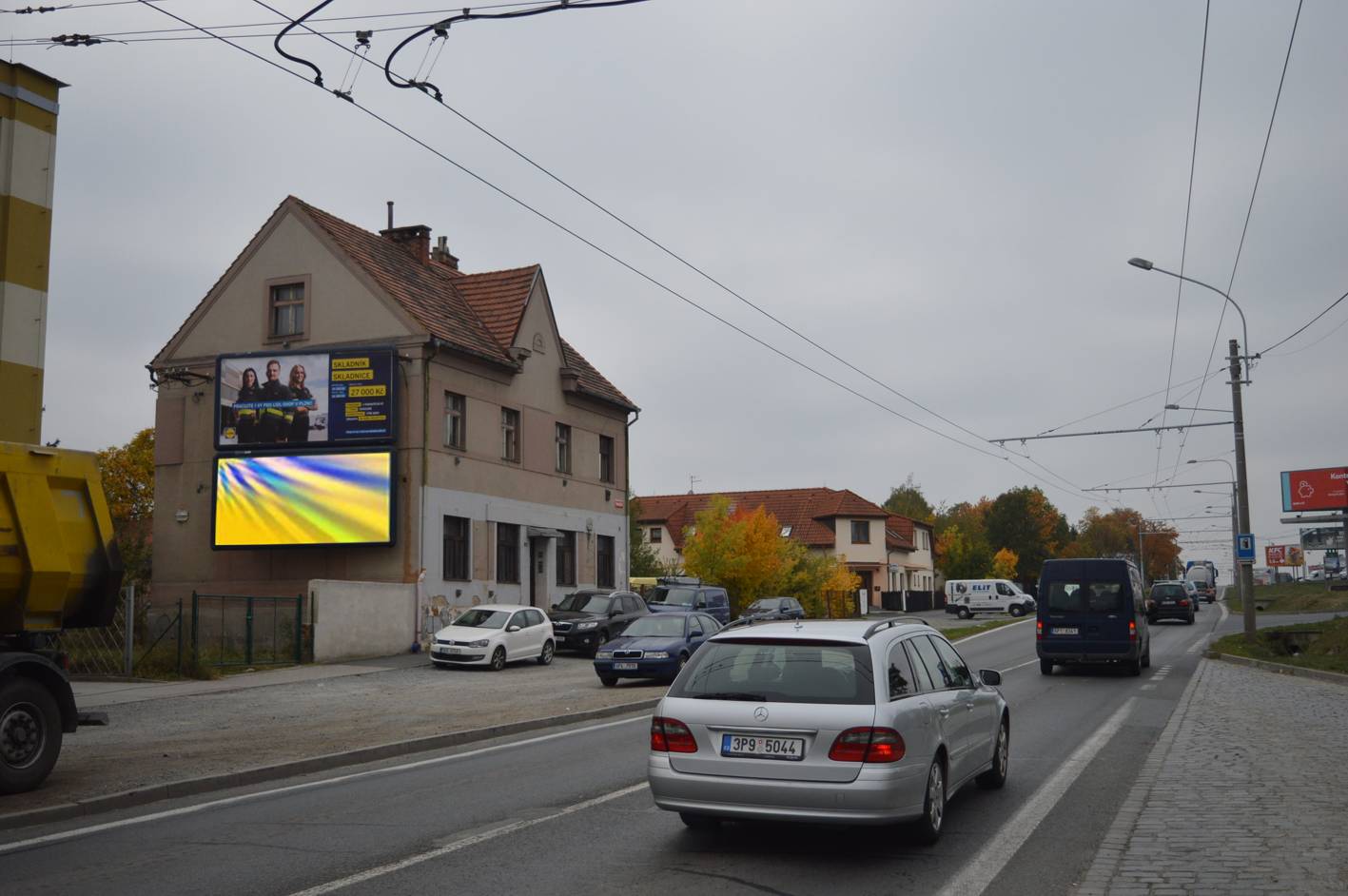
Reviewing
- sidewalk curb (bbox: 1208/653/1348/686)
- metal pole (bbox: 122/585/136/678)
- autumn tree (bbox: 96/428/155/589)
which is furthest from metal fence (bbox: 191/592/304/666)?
autumn tree (bbox: 96/428/155/589)

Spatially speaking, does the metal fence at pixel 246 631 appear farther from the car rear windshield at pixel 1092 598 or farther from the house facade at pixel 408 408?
the car rear windshield at pixel 1092 598

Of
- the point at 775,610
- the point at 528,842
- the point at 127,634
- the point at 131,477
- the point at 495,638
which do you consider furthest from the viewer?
the point at 131,477

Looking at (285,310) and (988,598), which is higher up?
(285,310)

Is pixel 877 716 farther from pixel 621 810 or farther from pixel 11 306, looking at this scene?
pixel 11 306

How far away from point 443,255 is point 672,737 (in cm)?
3501

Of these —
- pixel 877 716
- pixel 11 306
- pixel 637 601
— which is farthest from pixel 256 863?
pixel 637 601

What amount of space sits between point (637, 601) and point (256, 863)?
986 inches

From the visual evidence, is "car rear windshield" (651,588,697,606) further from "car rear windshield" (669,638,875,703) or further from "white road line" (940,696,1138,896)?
"car rear windshield" (669,638,875,703)

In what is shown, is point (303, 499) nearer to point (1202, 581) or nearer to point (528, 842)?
point (528, 842)

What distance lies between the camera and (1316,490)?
259ft

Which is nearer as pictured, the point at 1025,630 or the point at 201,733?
the point at 201,733

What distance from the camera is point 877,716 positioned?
24.5 feet

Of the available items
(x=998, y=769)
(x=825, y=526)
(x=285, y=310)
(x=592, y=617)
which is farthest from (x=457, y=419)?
(x=825, y=526)

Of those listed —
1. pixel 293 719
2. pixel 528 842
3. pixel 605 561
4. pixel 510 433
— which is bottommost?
pixel 293 719
